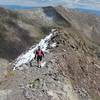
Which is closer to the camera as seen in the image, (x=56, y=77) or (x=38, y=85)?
(x=38, y=85)

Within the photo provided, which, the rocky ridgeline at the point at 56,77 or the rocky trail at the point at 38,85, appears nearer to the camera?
the rocky trail at the point at 38,85

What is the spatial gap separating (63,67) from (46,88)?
4996 millimetres

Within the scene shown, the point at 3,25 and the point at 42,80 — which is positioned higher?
the point at 42,80

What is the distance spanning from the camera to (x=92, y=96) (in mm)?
37250

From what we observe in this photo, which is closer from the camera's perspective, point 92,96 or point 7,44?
point 92,96

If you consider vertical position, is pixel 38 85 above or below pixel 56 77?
above

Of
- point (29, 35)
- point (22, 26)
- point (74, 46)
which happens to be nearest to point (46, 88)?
point (74, 46)

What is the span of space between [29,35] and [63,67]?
131 m

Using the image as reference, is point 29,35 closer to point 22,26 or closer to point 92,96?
point 22,26

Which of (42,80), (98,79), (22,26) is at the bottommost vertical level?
(22,26)

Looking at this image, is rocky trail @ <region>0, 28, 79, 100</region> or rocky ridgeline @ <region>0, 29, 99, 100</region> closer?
rocky trail @ <region>0, 28, 79, 100</region>

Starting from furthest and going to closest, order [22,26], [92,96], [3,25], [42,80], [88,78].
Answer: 1. [22,26]
2. [3,25]
3. [88,78]
4. [92,96]
5. [42,80]

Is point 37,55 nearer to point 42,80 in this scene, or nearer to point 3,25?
point 42,80

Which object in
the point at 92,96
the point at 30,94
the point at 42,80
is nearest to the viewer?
the point at 30,94
